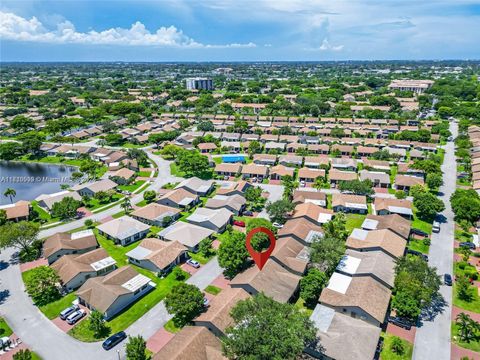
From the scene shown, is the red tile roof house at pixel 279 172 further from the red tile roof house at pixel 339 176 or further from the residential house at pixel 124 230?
the residential house at pixel 124 230

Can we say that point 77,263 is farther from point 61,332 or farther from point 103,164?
point 103,164

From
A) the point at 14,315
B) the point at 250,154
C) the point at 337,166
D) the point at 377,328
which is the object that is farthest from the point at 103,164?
the point at 377,328

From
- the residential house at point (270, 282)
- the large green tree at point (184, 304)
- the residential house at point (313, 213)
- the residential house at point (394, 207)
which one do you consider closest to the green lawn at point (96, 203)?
the large green tree at point (184, 304)

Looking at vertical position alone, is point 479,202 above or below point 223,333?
above

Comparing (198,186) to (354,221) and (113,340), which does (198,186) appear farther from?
(113,340)

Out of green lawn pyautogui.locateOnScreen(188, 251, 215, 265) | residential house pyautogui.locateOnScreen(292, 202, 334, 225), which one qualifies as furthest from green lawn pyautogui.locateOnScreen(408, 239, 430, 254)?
green lawn pyautogui.locateOnScreen(188, 251, 215, 265)

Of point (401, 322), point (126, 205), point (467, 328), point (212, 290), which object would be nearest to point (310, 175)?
point (126, 205)

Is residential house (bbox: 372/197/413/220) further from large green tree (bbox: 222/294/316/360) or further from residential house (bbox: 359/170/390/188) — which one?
large green tree (bbox: 222/294/316/360)
